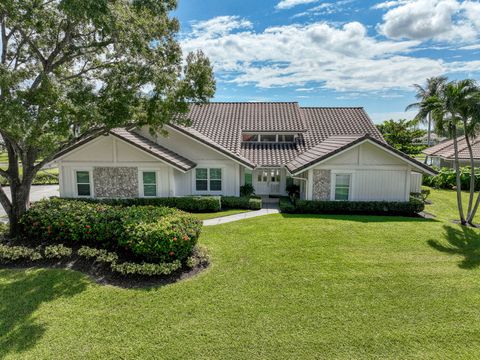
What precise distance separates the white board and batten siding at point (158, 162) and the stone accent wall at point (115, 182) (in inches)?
13.2

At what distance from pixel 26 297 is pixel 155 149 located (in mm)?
11851

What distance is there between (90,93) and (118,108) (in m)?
1.00

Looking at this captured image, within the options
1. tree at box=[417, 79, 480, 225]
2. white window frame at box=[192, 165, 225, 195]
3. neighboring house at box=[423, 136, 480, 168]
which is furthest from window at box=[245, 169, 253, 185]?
neighboring house at box=[423, 136, 480, 168]

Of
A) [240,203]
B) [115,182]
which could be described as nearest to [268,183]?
[240,203]

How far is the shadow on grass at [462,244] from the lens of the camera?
35.3 ft

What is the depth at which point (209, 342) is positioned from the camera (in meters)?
6.38

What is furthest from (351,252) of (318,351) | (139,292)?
(139,292)

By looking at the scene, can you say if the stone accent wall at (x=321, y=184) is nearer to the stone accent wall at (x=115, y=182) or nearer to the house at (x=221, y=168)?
the house at (x=221, y=168)

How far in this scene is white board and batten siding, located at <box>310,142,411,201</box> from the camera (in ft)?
57.8

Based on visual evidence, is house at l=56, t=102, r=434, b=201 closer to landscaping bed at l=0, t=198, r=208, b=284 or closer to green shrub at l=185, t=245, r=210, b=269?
landscaping bed at l=0, t=198, r=208, b=284

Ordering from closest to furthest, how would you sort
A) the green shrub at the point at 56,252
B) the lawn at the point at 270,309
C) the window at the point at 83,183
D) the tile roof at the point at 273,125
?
the lawn at the point at 270,309
the green shrub at the point at 56,252
the window at the point at 83,183
the tile roof at the point at 273,125

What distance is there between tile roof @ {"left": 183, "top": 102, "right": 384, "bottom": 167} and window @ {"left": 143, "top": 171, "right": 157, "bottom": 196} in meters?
4.51

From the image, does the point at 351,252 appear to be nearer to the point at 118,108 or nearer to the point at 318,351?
the point at 318,351

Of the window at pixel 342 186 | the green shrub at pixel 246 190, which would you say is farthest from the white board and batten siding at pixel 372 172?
the green shrub at pixel 246 190
